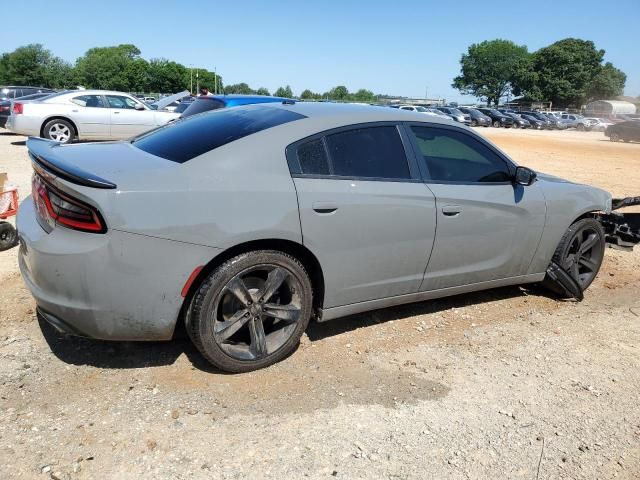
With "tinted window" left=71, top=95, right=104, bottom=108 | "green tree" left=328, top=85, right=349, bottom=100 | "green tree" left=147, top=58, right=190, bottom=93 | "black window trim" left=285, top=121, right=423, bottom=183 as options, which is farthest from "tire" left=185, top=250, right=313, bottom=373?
"green tree" left=147, top=58, right=190, bottom=93

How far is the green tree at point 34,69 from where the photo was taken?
9506cm

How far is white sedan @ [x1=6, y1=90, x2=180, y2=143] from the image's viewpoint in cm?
1255

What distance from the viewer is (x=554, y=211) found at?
4.27 meters

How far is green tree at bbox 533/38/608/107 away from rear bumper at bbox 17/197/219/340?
9942 cm

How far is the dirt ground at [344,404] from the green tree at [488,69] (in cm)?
12295

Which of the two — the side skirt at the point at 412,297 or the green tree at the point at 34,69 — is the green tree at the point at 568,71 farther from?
the side skirt at the point at 412,297

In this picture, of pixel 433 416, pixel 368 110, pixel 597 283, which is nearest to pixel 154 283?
pixel 433 416

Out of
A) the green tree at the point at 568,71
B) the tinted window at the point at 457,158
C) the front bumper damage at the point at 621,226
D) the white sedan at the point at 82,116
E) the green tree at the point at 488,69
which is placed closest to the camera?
the tinted window at the point at 457,158

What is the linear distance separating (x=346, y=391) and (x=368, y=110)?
189 cm

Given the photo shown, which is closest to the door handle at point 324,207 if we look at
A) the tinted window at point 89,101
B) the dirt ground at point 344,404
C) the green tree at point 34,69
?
the dirt ground at point 344,404

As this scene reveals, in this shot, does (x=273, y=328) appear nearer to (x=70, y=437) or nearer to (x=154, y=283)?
(x=154, y=283)

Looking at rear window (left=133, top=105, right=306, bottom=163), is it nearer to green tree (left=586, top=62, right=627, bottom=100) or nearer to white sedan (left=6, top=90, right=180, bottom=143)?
white sedan (left=6, top=90, right=180, bottom=143)

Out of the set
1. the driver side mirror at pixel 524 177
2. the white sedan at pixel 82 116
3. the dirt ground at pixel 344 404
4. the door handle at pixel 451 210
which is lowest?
the dirt ground at pixel 344 404

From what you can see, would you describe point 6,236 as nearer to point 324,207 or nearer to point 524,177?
point 324,207
